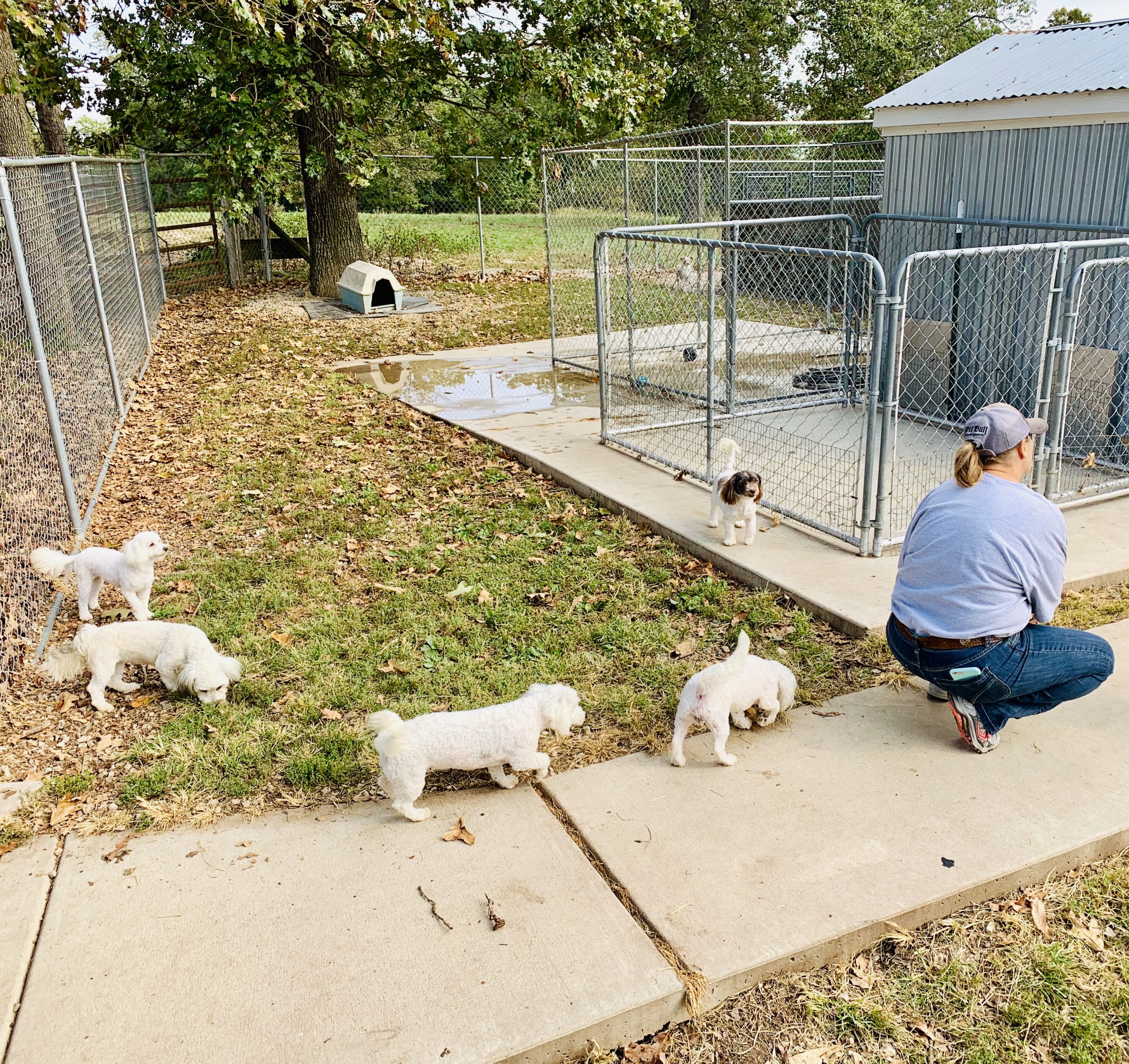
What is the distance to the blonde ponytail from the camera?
3.63 meters

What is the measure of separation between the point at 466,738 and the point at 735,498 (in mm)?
2715

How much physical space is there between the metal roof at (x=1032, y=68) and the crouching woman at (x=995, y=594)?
187 inches

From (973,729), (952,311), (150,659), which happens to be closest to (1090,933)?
(973,729)

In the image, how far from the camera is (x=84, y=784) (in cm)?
378

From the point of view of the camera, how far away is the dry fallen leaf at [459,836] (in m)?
3.39

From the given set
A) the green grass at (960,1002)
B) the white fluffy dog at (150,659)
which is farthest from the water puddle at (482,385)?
the green grass at (960,1002)

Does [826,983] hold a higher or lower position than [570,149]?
lower

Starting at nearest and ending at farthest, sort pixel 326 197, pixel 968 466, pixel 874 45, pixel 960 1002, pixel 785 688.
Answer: pixel 960 1002
pixel 968 466
pixel 785 688
pixel 326 197
pixel 874 45

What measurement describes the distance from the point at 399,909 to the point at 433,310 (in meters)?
13.3

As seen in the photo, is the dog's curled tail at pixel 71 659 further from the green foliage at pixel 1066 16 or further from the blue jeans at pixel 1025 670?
the green foliage at pixel 1066 16

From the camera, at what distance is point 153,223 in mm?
15281

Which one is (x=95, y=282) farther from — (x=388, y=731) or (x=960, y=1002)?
(x=960, y=1002)

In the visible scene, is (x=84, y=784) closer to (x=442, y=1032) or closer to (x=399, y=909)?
(x=399, y=909)

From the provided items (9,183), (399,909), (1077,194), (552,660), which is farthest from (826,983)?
(1077,194)
